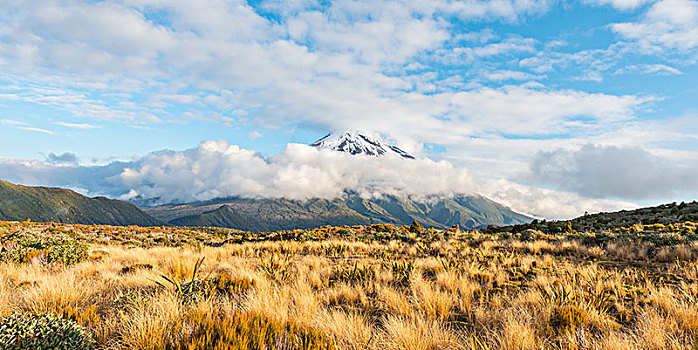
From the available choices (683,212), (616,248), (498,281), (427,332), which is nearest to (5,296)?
(427,332)

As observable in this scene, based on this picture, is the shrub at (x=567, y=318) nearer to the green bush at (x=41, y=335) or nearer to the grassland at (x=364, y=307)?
the grassland at (x=364, y=307)

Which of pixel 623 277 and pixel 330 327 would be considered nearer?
pixel 330 327

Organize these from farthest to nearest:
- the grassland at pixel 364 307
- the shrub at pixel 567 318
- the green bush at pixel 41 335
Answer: the shrub at pixel 567 318 → the grassland at pixel 364 307 → the green bush at pixel 41 335

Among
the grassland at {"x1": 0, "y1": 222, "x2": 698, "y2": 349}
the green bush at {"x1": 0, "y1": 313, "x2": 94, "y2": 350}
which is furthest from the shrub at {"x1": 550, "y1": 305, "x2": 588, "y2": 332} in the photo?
the green bush at {"x1": 0, "y1": 313, "x2": 94, "y2": 350}

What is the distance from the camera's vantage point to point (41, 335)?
3.20 meters

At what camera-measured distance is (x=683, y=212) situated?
24188mm

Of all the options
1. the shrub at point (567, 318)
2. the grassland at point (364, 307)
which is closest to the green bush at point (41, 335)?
the grassland at point (364, 307)

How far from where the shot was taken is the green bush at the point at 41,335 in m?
3.05

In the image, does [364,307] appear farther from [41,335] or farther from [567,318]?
[41,335]

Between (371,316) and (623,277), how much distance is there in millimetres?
7494

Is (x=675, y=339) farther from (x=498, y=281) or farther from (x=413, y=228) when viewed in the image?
(x=413, y=228)

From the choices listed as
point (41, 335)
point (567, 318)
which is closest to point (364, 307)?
point (567, 318)

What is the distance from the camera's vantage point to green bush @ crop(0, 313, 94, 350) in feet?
10.00

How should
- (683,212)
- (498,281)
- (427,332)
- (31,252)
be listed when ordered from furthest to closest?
(683,212)
(31,252)
(498,281)
(427,332)
